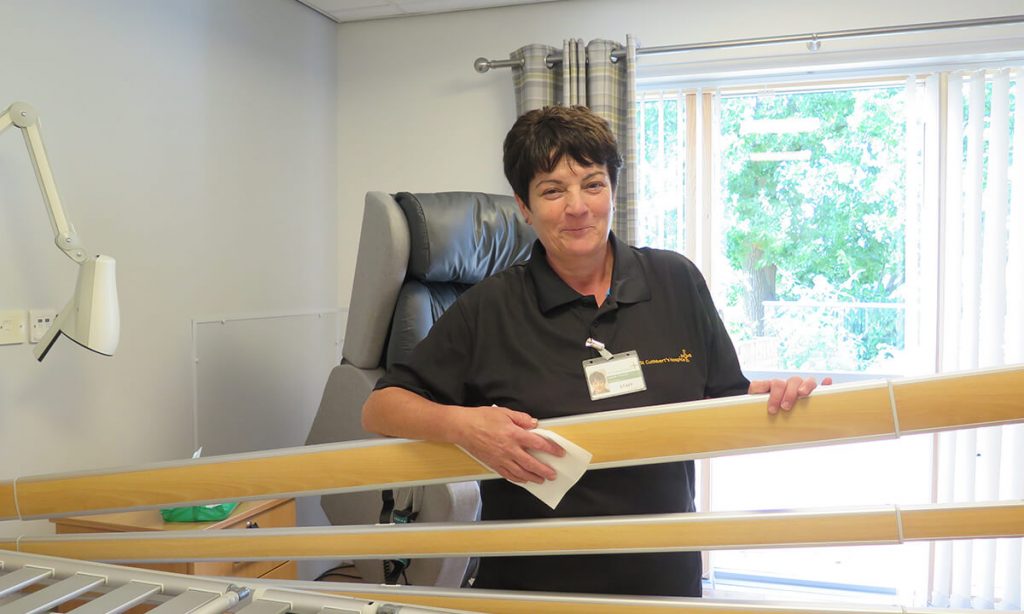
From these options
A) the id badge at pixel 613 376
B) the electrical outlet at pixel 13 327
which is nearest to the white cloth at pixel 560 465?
the id badge at pixel 613 376

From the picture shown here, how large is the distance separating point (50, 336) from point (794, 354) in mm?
2926

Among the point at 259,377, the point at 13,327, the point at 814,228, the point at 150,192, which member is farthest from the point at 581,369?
the point at 814,228

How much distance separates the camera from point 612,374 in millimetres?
1286

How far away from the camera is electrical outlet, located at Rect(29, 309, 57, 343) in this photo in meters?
2.22

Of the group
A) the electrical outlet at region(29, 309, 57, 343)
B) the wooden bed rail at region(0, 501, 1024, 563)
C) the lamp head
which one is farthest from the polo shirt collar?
the electrical outlet at region(29, 309, 57, 343)

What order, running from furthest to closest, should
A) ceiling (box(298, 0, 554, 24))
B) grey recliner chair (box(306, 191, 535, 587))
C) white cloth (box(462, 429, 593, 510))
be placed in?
1. ceiling (box(298, 0, 554, 24))
2. grey recliner chair (box(306, 191, 535, 587))
3. white cloth (box(462, 429, 593, 510))

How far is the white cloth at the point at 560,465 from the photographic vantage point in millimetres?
978

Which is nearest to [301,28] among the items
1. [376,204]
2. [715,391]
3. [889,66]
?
[376,204]

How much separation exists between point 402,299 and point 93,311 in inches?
35.7

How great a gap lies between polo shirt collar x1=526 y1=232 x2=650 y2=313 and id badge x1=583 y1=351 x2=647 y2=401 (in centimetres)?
12

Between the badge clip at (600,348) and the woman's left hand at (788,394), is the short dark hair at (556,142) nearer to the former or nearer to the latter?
the badge clip at (600,348)

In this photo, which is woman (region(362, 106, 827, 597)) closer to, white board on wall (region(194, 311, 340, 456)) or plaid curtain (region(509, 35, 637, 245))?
white board on wall (region(194, 311, 340, 456))

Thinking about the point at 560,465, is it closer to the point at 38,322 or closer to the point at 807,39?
the point at 38,322

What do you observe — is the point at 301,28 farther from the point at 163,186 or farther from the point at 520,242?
the point at 520,242
